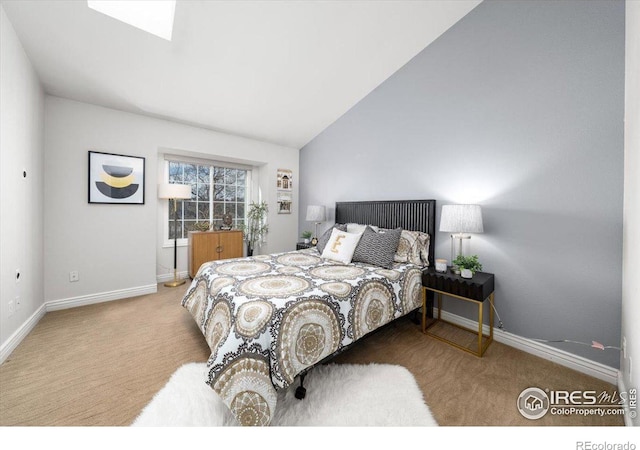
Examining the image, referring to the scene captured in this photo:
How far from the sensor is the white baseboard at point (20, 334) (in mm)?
1883

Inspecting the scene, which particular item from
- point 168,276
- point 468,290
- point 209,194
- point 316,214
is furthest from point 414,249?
point 168,276

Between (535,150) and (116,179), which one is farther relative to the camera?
(116,179)

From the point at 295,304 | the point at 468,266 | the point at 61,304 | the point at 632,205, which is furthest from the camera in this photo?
the point at 61,304

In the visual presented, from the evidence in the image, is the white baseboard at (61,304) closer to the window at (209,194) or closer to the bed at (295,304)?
the window at (209,194)

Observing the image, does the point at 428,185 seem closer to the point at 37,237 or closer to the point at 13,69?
the point at 13,69

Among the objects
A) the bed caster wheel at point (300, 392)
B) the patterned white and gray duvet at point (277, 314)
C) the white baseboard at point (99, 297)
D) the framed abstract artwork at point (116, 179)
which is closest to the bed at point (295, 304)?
the patterned white and gray duvet at point (277, 314)

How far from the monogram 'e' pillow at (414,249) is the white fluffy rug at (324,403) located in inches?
46.3

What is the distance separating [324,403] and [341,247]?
59.8 inches

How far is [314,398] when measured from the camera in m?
1.54

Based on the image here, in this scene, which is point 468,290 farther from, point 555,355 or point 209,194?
point 209,194

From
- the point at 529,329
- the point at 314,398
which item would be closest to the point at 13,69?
the point at 314,398

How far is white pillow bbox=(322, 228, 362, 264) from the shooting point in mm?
2689

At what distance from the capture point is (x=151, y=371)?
5.89 ft

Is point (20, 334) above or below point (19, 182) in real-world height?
below
